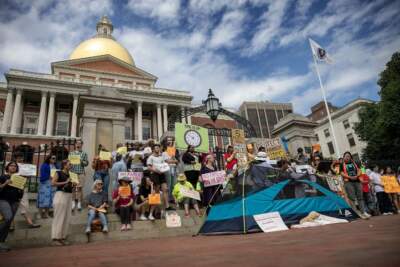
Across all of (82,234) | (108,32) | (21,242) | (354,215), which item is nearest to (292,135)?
(354,215)

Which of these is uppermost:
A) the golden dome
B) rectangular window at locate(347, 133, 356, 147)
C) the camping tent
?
the golden dome

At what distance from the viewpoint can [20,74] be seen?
3544 centimetres

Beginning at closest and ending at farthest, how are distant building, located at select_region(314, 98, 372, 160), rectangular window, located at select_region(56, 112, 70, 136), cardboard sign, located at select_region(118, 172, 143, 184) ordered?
cardboard sign, located at select_region(118, 172, 143, 184) < rectangular window, located at select_region(56, 112, 70, 136) < distant building, located at select_region(314, 98, 372, 160)

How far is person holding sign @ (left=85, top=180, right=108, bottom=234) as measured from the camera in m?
5.80

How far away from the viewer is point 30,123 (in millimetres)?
38188

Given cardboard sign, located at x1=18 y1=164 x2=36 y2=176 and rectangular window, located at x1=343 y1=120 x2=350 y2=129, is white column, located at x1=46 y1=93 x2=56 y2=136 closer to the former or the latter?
cardboard sign, located at x1=18 y1=164 x2=36 y2=176

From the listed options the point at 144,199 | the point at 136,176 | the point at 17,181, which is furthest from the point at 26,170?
the point at 144,199

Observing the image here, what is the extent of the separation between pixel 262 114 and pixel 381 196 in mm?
48874

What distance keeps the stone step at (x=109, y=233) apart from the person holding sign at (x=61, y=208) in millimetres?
335

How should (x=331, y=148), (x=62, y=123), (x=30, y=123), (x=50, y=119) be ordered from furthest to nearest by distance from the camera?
(x=331, y=148)
(x=62, y=123)
(x=30, y=123)
(x=50, y=119)

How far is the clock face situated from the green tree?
62.6ft

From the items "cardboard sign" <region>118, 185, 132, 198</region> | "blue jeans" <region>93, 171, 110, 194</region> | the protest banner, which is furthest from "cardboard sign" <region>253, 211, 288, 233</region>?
the protest banner

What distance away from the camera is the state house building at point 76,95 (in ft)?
116

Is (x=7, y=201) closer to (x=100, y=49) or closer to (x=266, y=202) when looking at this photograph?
(x=266, y=202)
